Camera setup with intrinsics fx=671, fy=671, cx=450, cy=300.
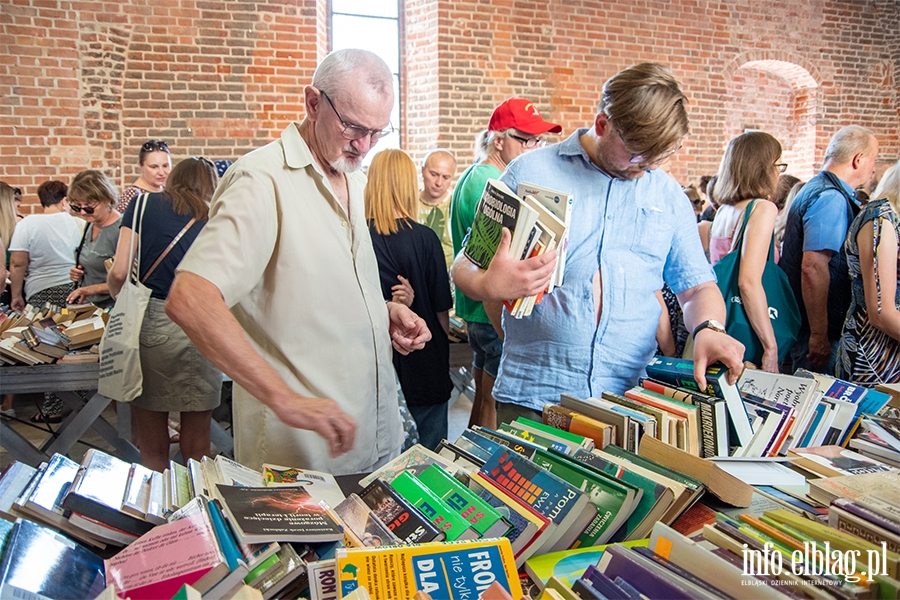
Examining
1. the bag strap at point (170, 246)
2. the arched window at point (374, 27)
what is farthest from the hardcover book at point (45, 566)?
the arched window at point (374, 27)

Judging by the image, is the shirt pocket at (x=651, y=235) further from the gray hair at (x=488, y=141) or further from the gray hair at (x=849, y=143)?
the gray hair at (x=849, y=143)

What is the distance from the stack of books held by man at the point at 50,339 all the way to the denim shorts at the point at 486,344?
6.14 feet

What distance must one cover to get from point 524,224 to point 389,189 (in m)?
1.45

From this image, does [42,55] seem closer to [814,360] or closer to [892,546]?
[814,360]

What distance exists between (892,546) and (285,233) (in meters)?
1.28

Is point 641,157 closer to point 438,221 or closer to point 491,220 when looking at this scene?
point 491,220

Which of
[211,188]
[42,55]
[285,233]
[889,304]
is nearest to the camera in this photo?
[285,233]

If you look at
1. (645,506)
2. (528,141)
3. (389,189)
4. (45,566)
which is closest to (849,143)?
(528,141)

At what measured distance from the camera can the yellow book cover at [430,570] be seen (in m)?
0.94

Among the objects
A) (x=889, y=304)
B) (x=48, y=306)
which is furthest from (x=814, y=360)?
(x=48, y=306)

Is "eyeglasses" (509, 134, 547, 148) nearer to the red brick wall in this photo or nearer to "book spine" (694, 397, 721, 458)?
"book spine" (694, 397, 721, 458)

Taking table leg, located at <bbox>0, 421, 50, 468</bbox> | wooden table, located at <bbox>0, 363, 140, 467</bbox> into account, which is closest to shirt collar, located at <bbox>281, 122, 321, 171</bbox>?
wooden table, located at <bbox>0, 363, 140, 467</bbox>

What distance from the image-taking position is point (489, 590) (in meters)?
0.91

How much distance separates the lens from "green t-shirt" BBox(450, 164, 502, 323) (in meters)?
3.20
